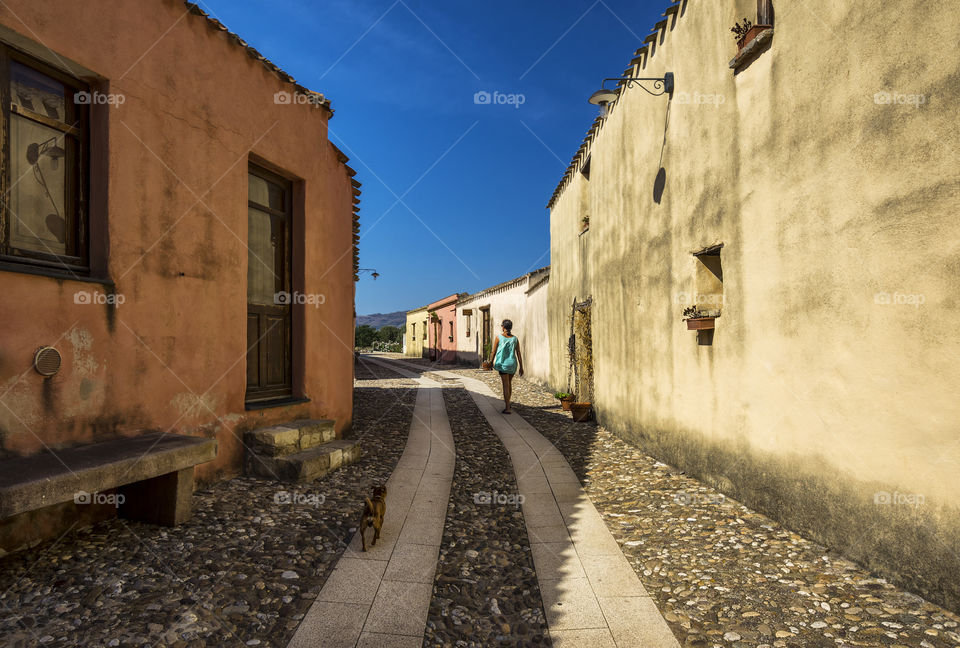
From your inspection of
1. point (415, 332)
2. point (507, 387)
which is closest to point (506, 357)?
point (507, 387)

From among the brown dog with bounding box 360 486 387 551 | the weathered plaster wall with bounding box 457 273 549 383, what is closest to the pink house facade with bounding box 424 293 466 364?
the weathered plaster wall with bounding box 457 273 549 383

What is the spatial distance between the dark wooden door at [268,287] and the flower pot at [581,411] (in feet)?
15.8

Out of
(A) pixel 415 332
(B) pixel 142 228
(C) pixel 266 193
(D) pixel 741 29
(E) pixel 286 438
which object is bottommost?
(E) pixel 286 438

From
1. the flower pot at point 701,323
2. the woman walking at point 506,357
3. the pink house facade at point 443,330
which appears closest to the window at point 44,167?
the flower pot at point 701,323

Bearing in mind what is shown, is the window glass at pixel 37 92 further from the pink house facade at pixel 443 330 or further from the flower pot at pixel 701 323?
the pink house facade at pixel 443 330

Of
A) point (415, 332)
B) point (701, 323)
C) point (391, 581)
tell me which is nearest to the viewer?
point (391, 581)

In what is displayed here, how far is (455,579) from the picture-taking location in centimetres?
317

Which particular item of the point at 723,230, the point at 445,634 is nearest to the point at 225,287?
the point at 445,634

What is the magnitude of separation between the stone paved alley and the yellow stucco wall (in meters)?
29.7

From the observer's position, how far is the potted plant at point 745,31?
399 centimetres

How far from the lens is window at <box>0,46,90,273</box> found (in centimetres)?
338

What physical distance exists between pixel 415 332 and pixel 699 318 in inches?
1292

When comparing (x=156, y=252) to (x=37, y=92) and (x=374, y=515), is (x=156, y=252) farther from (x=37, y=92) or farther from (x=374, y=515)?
(x=374, y=515)

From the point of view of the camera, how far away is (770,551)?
3490mm
